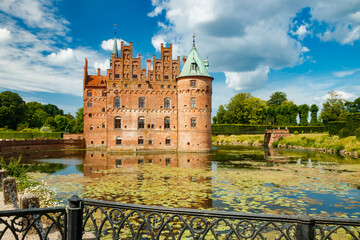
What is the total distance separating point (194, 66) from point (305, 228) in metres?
30.7

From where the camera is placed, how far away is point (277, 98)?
81.1m

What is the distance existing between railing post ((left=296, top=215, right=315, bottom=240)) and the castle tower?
28.8 metres

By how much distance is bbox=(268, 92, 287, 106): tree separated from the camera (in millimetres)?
80875

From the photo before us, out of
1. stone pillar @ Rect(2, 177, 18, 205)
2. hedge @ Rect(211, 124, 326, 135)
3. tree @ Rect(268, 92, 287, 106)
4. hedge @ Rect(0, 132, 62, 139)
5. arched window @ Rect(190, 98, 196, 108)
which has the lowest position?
stone pillar @ Rect(2, 177, 18, 205)

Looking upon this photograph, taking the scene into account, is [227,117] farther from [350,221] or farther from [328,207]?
[350,221]

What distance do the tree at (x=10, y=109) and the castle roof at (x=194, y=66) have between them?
4351cm

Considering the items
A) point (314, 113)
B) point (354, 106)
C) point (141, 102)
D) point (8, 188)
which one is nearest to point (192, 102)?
point (141, 102)

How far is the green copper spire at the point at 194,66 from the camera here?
106 ft

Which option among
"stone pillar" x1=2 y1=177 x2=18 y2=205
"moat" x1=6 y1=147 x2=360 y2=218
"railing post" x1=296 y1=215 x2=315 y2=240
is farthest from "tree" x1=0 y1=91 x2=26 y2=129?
"railing post" x1=296 y1=215 x2=315 y2=240

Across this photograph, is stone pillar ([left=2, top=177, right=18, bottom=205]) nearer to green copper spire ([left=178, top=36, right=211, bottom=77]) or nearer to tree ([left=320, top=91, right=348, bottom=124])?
green copper spire ([left=178, top=36, right=211, bottom=77])

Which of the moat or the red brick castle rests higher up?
the red brick castle

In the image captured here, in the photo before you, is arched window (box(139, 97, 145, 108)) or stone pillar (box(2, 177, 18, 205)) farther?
arched window (box(139, 97, 145, 108))

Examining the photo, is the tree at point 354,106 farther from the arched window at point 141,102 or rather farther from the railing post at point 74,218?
the railing post at point 74,218

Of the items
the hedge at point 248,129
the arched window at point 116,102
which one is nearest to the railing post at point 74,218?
the arched window at point 116,102
